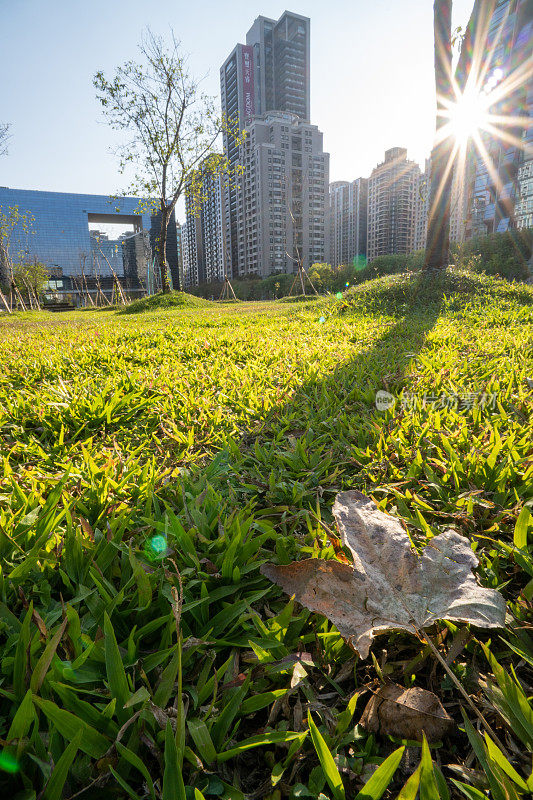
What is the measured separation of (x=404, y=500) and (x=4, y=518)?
1.19 metres

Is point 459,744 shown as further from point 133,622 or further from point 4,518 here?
point 4,518

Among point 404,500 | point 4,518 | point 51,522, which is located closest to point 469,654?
point 404,500

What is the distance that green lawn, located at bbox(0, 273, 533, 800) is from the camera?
0.58 metres

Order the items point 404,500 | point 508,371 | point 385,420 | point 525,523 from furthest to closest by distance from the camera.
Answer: point 508,371
point 385,420
point 404,500
point 525,523

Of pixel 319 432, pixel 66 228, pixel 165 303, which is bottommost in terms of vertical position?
pixel 319 432

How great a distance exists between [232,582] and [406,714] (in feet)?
1.48

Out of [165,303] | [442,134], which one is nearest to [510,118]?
[442,134]

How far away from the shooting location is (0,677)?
68cm

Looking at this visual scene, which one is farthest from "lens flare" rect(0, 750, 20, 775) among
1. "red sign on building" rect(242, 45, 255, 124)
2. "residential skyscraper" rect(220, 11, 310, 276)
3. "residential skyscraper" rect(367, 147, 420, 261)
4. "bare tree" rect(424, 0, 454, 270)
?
"red sign on building" rect(242, 45, 255, 124)

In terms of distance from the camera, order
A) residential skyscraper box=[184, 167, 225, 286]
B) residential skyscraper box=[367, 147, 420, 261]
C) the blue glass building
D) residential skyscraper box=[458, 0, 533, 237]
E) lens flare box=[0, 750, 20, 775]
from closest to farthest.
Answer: lens flare box=[0, 750, 20, 775], residential skyscraper box=[458, 0, 533, 237], the blue glass building, residential skyscraper box=[367, 147, 420, 261], residential skyscraper box=[184, 167, 225, 286]

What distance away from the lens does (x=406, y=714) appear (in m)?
0.65

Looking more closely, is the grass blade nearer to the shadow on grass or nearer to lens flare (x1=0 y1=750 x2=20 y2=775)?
lens flare (x1=0 y1=750 x2=20 y2=775)

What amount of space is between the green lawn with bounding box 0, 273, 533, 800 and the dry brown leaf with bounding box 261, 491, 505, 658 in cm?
6

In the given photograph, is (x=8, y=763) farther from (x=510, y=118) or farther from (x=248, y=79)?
(x=248, y=79)
